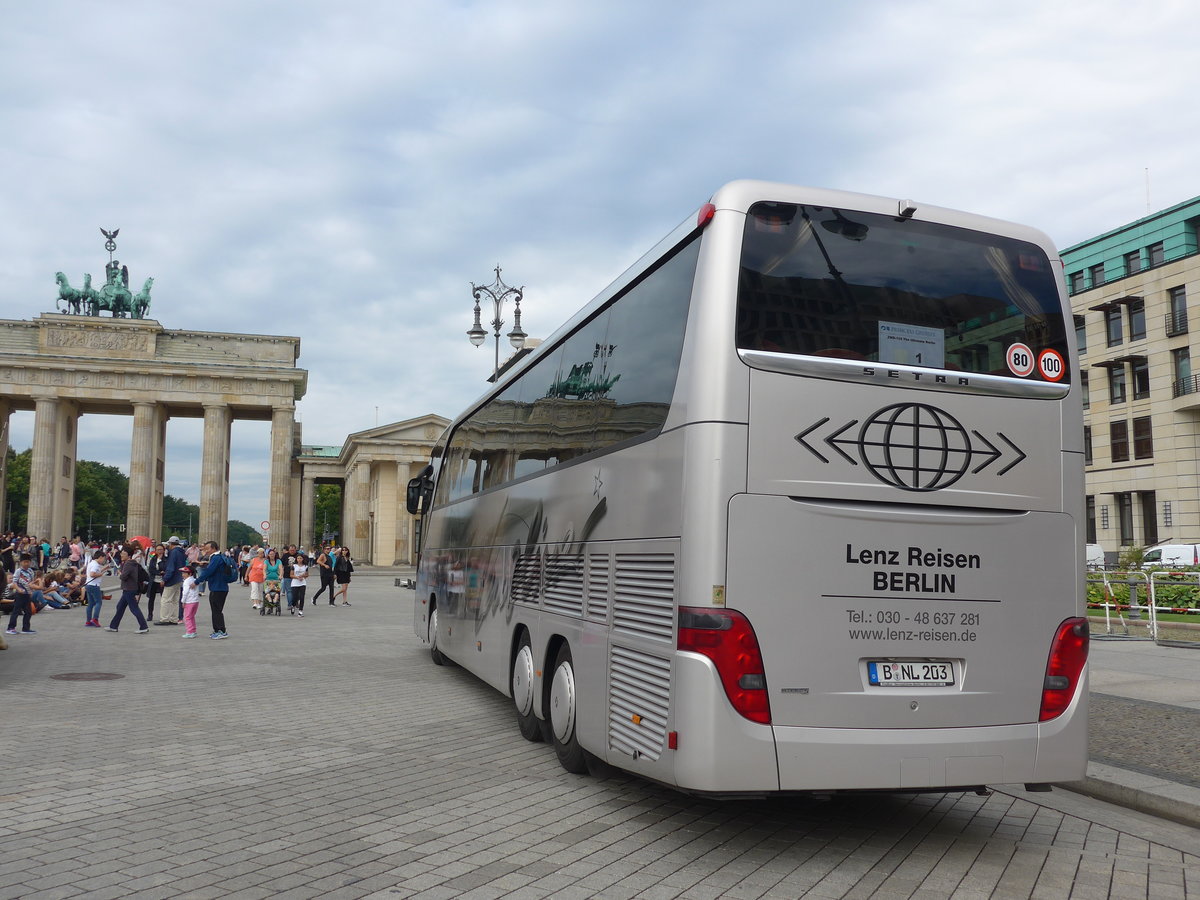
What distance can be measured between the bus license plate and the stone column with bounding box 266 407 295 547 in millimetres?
83810

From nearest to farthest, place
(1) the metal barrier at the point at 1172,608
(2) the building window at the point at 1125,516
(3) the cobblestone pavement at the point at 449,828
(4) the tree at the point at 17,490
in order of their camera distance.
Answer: (3) the cobblestone pavement at the point at 449,828 < (1) the metal barrier at the point at 1172,608 < (2) the building window at the point at 1125,516 < (4) the tree at the point at 17,490

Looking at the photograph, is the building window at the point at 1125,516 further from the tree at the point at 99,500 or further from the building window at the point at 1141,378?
the tree at the point at 99,500

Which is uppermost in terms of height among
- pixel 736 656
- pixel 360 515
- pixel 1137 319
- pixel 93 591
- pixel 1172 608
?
pixel 1137 319

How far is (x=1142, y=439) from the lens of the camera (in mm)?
54281

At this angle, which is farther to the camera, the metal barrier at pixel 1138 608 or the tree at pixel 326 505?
the tree at pixel 326 505

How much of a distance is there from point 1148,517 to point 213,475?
65.5 meters

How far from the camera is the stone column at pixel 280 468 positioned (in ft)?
280

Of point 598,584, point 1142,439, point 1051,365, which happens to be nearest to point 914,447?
point 1051,365

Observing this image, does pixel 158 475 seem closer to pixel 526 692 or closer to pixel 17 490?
pixel 17 490

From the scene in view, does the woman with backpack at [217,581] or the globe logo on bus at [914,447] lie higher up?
the globe logo on bus at [914,447]

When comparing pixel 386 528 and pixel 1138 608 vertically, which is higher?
pixel 386 528

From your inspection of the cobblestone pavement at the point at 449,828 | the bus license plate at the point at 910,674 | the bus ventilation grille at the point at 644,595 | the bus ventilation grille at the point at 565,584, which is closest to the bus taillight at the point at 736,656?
the bus ventilation grille at the point at 644,595

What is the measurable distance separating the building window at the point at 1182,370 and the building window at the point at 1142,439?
253 centimetres

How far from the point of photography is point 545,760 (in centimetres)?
855
